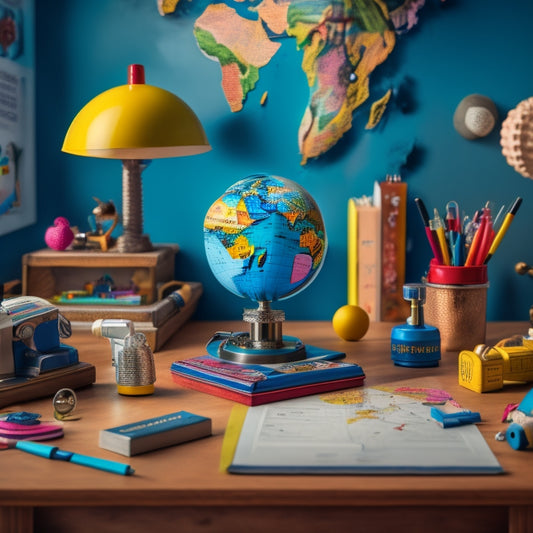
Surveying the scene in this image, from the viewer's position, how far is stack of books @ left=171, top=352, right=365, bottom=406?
1.11 meters

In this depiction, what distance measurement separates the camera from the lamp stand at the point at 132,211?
1.59 meters

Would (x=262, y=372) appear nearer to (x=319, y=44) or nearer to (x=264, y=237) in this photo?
(x=264, y=237)

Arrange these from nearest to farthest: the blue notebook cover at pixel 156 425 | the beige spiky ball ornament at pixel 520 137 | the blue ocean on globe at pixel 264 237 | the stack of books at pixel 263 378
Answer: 1. the blue notebook cover at pixel 156 425
2. the stack of books at pixel 263 378
3. the blue ocean on globe at pixel 264 237
4. the beige spiky ball ornament at pixel 520 137

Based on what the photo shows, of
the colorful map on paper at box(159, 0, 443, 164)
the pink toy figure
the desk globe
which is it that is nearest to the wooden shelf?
the pink toy figure

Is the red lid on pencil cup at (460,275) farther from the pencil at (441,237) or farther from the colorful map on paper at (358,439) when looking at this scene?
the colorful map on paper at (358,439)

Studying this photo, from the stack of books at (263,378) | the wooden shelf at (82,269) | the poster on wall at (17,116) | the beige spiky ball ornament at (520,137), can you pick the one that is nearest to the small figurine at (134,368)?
the stack of books at (263,378)

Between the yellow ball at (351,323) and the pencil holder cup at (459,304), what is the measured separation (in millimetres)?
136

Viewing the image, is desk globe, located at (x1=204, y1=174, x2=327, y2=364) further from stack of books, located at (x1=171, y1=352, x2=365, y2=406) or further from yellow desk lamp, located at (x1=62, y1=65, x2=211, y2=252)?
yellow desk lamp, located at (x1=62, y1=65, x2=211, y2=252)

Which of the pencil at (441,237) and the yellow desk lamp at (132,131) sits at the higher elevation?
the yellow desk lamp at (132,131)

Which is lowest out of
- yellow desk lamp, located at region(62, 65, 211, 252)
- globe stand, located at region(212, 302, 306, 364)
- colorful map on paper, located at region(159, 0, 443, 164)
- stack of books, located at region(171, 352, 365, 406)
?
stack of books, located at region(171, 352, 365, 406)

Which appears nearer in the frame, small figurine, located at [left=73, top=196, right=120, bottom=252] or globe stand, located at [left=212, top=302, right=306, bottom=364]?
globe stand, located at [left=212, top=302, right=306, bottom=364]

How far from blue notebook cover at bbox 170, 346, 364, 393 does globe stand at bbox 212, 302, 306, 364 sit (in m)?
0.02

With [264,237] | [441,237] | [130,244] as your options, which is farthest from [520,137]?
[130,244]

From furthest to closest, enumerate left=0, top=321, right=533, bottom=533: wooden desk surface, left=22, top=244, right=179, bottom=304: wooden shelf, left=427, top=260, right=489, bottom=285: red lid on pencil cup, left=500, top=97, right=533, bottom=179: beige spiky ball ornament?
1. left=500, top=97, right=533, bottom=179: beige spiky ball ornament
2. left=22, top=244, right=179, bottom=304: wooden shelf
3. left=427, top=260, right=489, bottom=285: red lid on pencil cup
4. left=0, top=321, right=533, bottom=533: wooden desk surface
